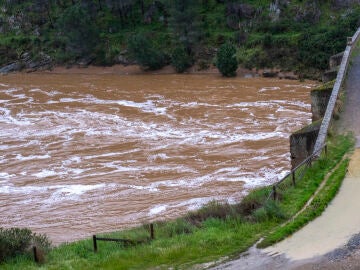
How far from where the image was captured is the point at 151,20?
6147cm

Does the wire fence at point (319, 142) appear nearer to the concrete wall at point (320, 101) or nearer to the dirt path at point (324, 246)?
the concrete wall at point (320, 101)

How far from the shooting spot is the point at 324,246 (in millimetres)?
10953

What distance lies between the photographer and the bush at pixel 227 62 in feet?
155

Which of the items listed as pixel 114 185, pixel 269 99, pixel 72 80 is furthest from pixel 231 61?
pixel 114 185

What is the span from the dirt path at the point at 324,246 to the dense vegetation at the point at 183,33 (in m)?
34.4

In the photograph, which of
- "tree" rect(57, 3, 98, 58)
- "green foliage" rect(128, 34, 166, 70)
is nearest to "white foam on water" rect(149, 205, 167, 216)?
"green foliage" rect(128, 34, 166, 70)

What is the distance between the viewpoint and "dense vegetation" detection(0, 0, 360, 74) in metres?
48.4

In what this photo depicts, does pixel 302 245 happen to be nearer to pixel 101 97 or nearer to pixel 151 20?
pixel 101 97

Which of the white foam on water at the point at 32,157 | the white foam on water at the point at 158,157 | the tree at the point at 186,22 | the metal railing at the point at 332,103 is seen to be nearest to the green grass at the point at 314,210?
the metal railing at the point at 332,103

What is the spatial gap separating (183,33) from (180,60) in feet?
13.1

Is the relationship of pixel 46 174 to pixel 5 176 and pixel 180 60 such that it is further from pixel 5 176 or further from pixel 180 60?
pixel 180 60

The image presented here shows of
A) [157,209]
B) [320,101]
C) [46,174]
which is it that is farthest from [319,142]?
[46,174]

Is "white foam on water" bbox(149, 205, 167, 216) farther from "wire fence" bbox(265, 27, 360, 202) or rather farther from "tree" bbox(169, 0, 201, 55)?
"tree" bbox(169, 0, 201, 55)

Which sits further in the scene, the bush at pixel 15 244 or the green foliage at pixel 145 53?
the green foliage at pixel 145 53
